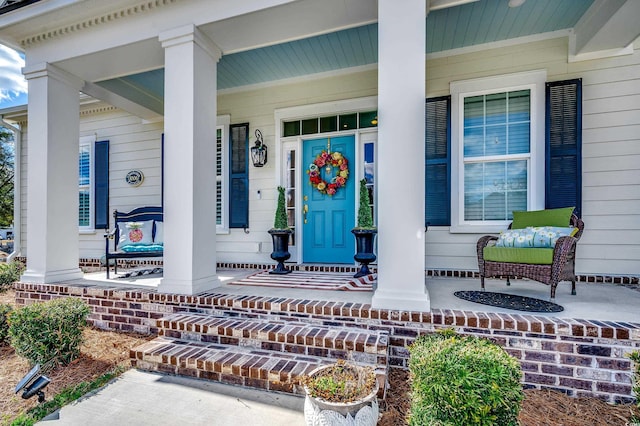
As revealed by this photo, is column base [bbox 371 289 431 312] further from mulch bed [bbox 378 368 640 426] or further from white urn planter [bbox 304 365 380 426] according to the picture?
white urn planter [bbox 304 365 380 426]

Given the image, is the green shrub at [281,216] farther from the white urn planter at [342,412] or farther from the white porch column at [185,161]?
the white urn planter at [342,412]

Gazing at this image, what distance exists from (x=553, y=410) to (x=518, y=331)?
45 centimetres

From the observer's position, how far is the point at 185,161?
295 cm

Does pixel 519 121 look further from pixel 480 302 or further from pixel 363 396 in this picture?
pixel 363 396

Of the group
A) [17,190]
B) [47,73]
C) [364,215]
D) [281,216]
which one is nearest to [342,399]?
[364,215]

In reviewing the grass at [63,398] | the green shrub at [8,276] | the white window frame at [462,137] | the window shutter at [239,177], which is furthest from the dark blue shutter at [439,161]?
the green shrub at [8,276]

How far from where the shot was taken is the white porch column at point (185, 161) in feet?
9.64

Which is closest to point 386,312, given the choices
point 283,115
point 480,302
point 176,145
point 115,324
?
point 480,302

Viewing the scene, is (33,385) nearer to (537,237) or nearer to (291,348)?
(291,348)

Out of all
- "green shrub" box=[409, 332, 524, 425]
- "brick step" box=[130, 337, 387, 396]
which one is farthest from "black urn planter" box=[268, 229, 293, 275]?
"green shrub" box=[409, 332, 524, 425]

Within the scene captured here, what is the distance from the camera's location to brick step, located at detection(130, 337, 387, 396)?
75.9 inches

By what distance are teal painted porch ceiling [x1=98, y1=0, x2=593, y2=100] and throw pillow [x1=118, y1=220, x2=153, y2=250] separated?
200cm

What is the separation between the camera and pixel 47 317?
7.79ft

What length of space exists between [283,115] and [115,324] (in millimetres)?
3433
